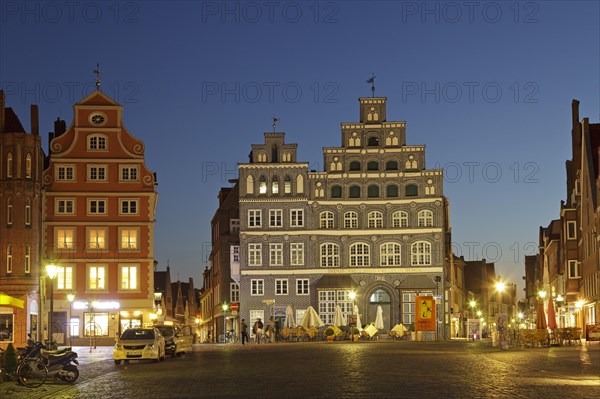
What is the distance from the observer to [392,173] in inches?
3487

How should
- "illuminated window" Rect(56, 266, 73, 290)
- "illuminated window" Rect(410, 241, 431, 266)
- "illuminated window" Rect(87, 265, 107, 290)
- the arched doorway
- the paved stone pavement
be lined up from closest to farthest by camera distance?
the paved stone pavement < "illuminated window" Rect(56, 266, 73, 290) < "illuminated window" Rect(87, 265, 107, 290) < the arched doorway < "illuminated window" Rect(410, 241, 431, 266)

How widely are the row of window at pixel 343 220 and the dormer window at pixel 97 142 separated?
1688 cm

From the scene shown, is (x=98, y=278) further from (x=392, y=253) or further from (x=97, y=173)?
(x=392, y=253)

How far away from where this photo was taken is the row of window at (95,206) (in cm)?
7675

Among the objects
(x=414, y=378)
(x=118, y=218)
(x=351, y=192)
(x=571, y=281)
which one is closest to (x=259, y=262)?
(x=351, y=192)

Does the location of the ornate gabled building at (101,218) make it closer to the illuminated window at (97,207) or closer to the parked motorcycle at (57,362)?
the illuminated window at (97,207)

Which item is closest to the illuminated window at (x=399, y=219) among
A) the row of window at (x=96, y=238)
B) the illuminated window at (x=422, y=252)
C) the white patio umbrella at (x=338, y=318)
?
the illuminated window at (x=422, y=252)

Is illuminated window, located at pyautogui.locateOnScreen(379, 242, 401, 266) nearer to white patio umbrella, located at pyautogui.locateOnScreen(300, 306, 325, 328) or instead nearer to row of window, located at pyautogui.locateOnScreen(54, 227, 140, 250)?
white patio umbrella, located at pyautogui.locateOnScreen(300, 306, 325, 328)

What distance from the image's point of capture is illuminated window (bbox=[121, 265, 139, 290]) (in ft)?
252

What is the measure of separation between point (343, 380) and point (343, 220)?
64109 millimetres

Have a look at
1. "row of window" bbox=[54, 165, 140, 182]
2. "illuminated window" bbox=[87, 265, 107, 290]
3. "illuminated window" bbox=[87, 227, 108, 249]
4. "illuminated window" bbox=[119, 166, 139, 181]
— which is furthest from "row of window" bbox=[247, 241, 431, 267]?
"illuminated window" bbox=[87, 265, 107, 290]

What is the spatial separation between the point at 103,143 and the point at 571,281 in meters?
38.1

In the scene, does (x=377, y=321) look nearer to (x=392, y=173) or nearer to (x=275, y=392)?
(x=392, y=173)

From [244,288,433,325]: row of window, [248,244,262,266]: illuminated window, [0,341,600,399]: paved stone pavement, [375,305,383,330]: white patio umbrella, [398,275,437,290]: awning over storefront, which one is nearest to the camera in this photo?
[0,341,600,399]: paved stone pavement
